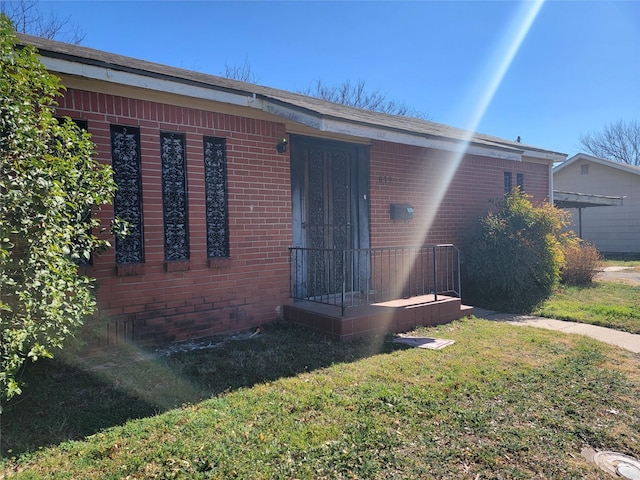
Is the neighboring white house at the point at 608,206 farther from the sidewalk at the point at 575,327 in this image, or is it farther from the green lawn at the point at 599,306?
the sidewalk at the point at 575,327

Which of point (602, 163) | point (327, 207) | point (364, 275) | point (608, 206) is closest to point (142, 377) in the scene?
point (327, 207)

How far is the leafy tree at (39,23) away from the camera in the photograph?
13503 millimetres

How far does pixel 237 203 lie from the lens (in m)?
5.36

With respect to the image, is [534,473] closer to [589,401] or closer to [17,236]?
[589,401]

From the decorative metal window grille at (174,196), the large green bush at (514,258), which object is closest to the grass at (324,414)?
the decorative metal window grille at (174,196)

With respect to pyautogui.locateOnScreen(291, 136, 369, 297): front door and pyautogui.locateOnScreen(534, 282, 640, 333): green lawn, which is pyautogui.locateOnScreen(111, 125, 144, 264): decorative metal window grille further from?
pyautogui.locateOnScreen(534, 282, 640, 333): green lawn

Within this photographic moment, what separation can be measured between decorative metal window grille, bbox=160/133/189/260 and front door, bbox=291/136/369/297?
158 cm

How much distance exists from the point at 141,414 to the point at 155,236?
2.21 m

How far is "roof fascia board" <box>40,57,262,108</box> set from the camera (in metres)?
3.89

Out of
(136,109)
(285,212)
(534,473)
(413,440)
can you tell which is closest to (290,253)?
(285,212)

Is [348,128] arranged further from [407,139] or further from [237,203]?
[237,203]

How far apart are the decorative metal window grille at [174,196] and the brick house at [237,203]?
12 mm

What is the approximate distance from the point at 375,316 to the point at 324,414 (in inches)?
89.2

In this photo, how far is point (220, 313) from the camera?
5.26 m
